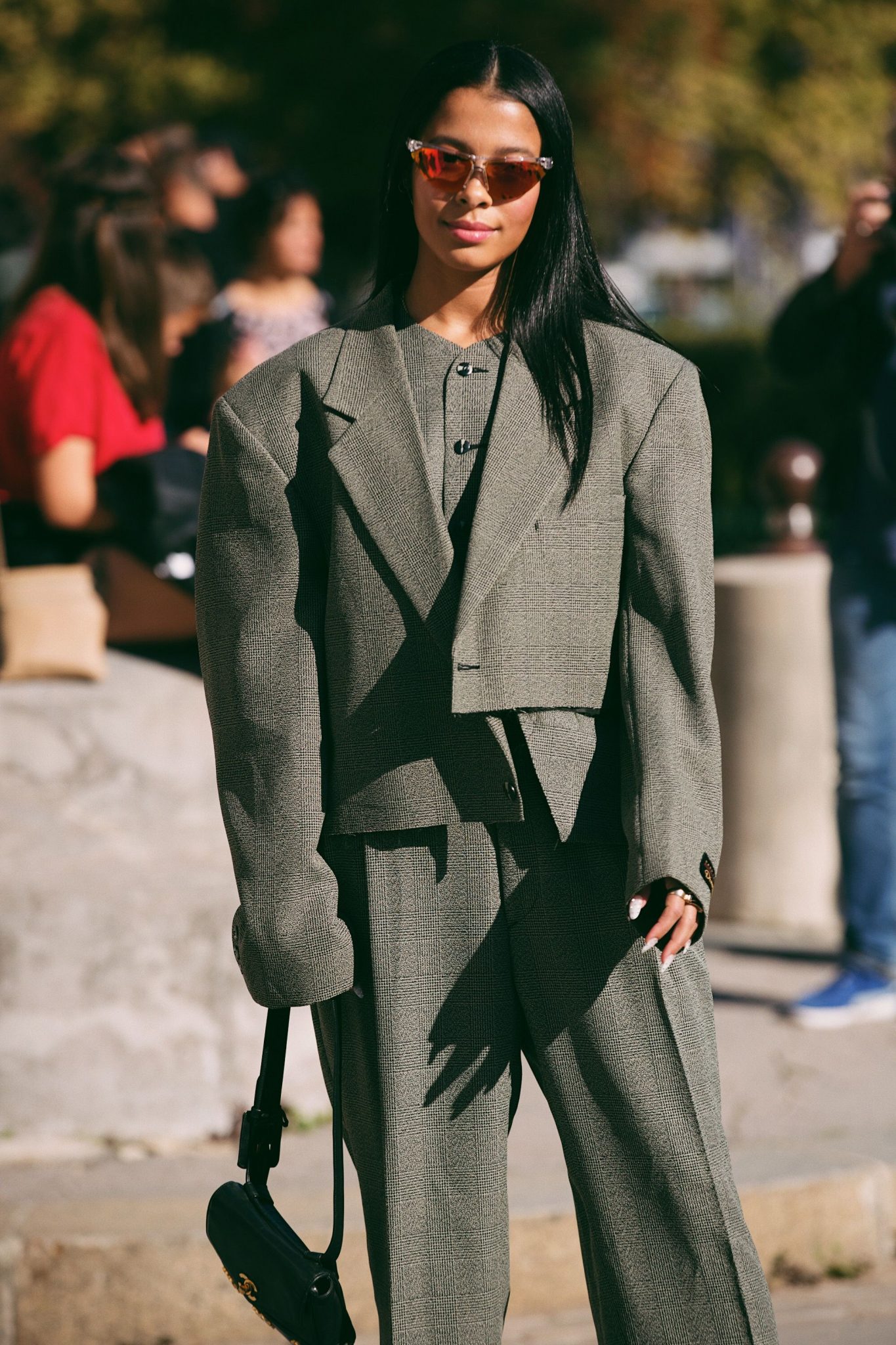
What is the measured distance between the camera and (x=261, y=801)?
2.23 m

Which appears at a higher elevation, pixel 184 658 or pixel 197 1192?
pixel 184 658

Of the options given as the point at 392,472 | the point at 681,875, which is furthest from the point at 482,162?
the point at 681,875

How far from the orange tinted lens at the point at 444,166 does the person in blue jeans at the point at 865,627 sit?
8.40ft

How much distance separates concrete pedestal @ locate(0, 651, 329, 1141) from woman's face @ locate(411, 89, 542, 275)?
1.93 m

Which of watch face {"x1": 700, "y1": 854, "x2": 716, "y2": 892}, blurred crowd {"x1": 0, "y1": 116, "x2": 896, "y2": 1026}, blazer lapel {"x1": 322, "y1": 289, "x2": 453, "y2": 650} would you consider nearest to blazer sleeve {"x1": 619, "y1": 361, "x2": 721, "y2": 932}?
watch face {"x1": 700, "y1": 854, "x2": 716, "y2": 892}

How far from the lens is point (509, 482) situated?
2.19m

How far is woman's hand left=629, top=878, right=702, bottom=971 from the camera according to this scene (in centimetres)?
213

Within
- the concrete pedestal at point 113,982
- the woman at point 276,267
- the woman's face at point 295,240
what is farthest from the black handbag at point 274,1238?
the woman's face at point 295,240

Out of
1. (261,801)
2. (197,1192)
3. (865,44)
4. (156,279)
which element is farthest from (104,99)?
(261,801)

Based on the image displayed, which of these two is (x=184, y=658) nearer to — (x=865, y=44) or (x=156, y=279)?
(x=156, y=279)

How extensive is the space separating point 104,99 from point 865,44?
6.40 m

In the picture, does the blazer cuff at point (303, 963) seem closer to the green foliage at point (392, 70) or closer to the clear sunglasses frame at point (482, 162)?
the clear sunglasses frame at point (482, 162)

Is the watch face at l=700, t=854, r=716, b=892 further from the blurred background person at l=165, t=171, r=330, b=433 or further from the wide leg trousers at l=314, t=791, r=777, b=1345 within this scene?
the blurred background person at l=165, t=171, r=330, b=433

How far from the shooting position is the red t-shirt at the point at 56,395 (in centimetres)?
422
